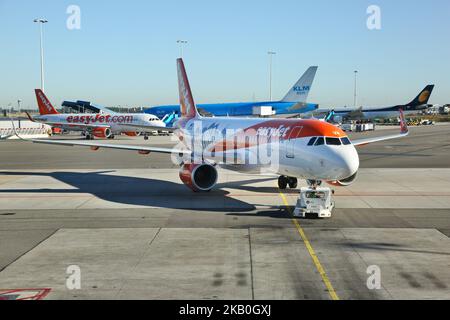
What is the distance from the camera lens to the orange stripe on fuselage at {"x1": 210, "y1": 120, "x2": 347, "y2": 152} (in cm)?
2227

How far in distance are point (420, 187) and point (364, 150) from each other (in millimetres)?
27109

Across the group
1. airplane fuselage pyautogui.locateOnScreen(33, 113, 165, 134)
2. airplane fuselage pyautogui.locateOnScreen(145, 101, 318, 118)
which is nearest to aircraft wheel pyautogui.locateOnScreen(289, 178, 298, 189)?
airplane fuselage pyautogui.locateOnScreen(33, 113, 165, 134)

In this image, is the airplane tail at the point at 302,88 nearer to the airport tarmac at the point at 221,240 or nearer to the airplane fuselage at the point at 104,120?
the airplane fuselage at the point at 104,120

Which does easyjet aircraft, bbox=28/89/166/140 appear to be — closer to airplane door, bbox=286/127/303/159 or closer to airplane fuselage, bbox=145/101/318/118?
airplane fuselage, bbox=145/101/318/118

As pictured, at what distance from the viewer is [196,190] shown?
2627 centimetres

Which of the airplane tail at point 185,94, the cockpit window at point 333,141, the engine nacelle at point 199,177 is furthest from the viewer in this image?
the airplane tail at point 185,94

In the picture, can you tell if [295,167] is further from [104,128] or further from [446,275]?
[104,128]

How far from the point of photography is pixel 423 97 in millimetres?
118062

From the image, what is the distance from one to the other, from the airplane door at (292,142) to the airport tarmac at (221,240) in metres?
2.30

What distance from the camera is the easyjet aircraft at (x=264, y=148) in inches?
842

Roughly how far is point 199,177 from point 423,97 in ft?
341

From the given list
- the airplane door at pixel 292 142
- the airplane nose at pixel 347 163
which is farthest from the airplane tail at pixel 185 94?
the airplane nose at pixel 347 163

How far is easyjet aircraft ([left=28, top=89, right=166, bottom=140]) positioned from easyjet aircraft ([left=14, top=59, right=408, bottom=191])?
40.4 m
